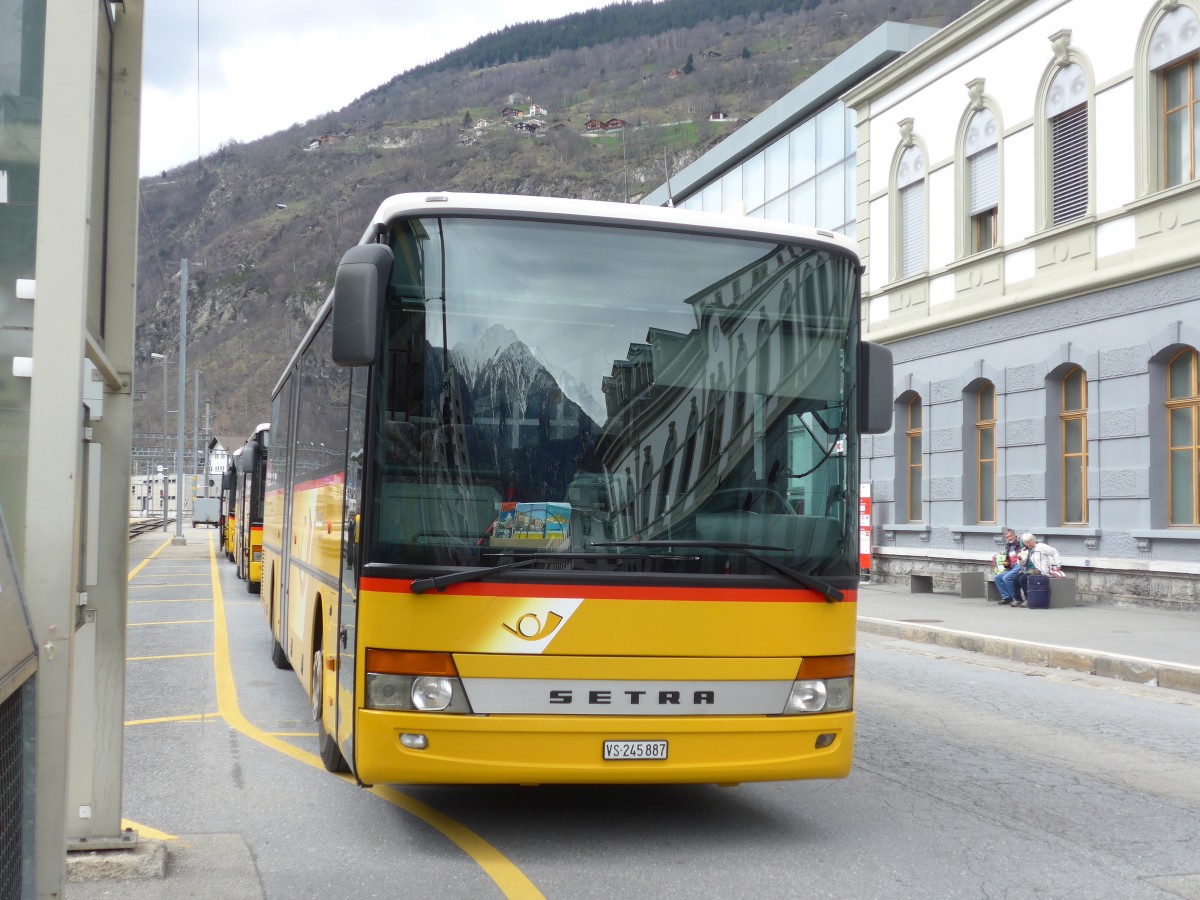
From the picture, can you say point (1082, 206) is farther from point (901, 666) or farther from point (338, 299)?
point (338, 299)

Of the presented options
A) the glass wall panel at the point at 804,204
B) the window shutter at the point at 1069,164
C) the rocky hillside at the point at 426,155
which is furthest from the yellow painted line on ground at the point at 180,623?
the rocky hillside at the point at 426,155

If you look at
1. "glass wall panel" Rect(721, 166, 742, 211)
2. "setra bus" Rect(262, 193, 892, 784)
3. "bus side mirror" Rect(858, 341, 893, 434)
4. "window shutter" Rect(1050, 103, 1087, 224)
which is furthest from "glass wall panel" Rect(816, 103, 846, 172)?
"setra bus" Rect(262, 193, 892, 784)

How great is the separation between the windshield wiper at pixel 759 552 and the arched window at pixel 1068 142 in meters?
16.9

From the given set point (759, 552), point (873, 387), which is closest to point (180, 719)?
point (759, 552)

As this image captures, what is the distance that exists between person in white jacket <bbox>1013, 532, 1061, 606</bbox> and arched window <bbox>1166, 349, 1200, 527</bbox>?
1876 mm

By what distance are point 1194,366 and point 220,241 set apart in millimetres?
151182

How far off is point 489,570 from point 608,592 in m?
0.52

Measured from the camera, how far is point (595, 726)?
5527mm

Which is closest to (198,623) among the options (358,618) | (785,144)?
(358,618)

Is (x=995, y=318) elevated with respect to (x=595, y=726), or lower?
elevated

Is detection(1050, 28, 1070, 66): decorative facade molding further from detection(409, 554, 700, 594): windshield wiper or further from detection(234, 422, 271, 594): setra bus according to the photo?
detection(409, 554, 700, 594): windshield wiper

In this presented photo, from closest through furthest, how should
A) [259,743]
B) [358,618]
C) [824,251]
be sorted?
[358,618] < [824,251] < [259,743]

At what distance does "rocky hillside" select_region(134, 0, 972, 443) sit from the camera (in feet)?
399

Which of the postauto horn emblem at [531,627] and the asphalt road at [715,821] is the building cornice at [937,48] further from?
the postauto horn emblem at [531,627]
